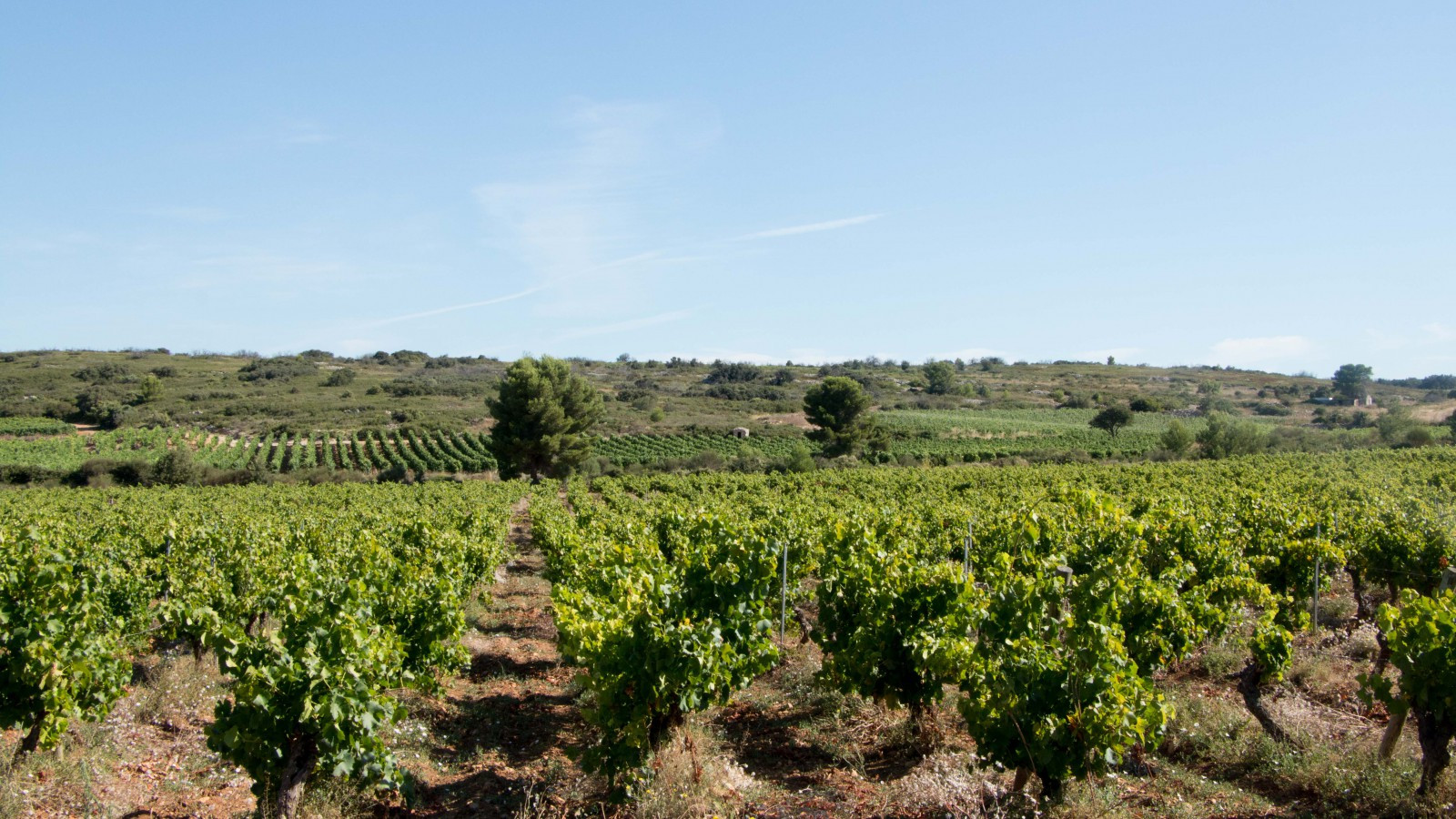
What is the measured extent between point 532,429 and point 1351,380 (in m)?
131

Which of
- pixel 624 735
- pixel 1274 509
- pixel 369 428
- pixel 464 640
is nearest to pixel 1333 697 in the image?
pixel 1274 509

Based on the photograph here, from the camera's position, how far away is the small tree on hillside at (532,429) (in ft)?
157

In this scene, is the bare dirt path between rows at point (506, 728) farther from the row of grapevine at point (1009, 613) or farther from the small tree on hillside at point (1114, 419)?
the small tree on hillside at point (1114, 419)

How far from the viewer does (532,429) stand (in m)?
48.0

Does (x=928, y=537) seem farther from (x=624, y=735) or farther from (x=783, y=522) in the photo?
(x=624, y=735)

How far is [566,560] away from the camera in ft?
39.8

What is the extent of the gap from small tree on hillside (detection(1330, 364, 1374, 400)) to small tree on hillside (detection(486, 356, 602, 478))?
380ft

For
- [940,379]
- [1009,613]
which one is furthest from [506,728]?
[940,379]

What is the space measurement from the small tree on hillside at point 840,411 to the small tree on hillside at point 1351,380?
297 ft

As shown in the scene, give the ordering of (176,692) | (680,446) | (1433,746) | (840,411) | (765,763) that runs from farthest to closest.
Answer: (680,446) < (840,411) < (176,692) < (765,763) < (1433,746)

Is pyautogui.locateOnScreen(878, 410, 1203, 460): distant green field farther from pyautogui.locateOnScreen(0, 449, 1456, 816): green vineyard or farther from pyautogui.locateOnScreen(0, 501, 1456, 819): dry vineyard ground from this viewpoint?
pyautogui.locateOnScreen(0, 501, 1456, 819): dry vineyard ground

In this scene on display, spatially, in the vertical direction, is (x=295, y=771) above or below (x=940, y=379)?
below

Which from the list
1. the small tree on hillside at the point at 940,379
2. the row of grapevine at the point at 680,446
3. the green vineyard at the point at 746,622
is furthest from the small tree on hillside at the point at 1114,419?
the green vineyard at the point at 746,622

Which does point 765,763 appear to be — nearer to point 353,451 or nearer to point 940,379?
point 353,451
